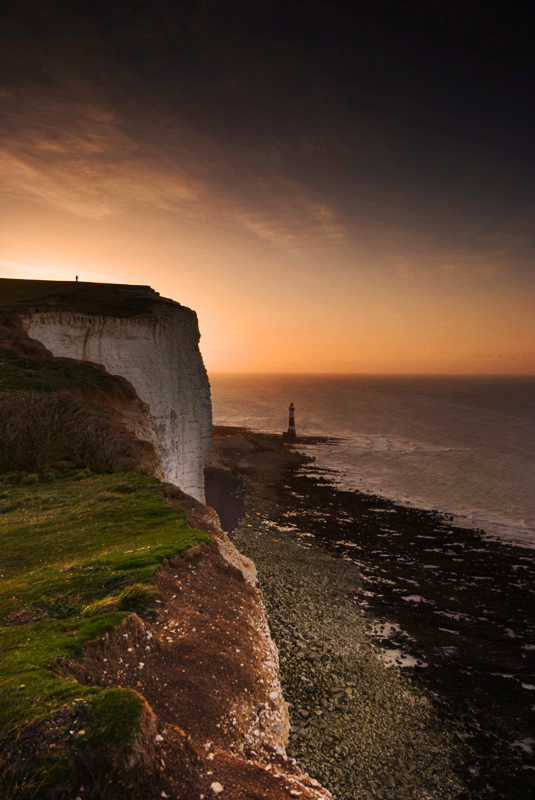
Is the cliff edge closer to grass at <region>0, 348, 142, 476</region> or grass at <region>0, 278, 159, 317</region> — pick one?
grass at <region>0, 278, 159, 317</region>

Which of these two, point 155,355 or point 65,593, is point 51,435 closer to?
point 65,593

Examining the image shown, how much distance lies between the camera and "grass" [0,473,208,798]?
3.35 meters

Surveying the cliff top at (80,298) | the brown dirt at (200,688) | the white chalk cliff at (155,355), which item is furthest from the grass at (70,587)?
the cliff top at (80,298)

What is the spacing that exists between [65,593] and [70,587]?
0.38ft

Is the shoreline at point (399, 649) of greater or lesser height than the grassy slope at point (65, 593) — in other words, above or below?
below

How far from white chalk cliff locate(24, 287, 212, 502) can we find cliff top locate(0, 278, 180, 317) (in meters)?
0.35

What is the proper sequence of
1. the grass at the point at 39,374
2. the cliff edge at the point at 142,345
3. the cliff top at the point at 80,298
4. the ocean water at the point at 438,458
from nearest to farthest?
the grass at the point at 39,374
the cliff edge at the point at 142,345
the cliff top at the point at 80,298
the ocean water at the point at 438,458

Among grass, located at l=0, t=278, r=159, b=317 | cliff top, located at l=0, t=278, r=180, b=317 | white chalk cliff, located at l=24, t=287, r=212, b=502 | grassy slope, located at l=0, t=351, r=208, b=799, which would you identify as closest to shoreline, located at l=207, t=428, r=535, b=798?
white chalk cliff, located at l=24, t=287, r=212, b=502

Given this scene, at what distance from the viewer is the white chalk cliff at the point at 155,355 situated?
20.5 meters

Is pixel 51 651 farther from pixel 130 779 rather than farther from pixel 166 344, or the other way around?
pixel 166 344

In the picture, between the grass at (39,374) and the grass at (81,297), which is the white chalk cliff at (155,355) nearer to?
the grass at (81,297)

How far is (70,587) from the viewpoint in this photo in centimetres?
553

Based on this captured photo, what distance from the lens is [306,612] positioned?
1521cm

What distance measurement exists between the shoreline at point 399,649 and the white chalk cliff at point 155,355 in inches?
220
